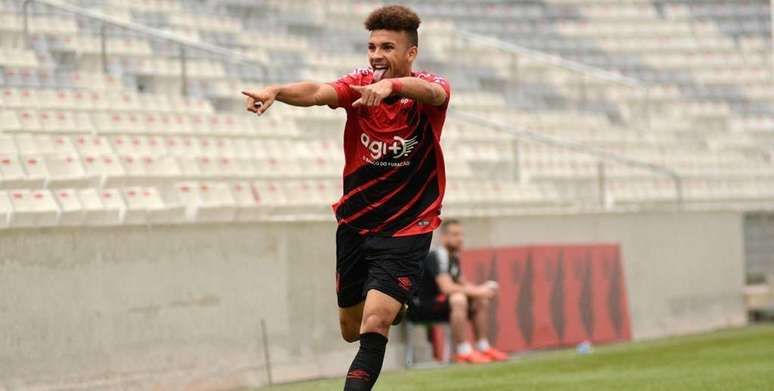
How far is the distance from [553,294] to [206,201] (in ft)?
14.6

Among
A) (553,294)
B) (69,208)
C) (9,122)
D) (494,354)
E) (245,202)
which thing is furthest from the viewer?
(553,294)

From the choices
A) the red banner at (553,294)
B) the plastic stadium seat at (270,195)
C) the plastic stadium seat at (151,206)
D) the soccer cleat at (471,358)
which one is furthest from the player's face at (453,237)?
the plastic stadium seat at (151,206)

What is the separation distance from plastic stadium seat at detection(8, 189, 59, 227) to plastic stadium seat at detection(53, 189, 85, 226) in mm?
75

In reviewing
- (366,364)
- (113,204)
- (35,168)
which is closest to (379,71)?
(366,364)

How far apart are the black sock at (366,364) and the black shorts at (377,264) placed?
0.26 meters

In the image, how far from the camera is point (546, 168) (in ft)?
61.8

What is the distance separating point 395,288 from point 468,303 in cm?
661

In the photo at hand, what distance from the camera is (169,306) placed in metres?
11.0

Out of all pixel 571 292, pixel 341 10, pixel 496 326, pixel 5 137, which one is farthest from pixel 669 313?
pixel 5 137

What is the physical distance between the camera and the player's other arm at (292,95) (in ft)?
20.7

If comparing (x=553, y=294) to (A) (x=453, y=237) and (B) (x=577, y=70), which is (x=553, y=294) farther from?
(B) (x=577, y=70)

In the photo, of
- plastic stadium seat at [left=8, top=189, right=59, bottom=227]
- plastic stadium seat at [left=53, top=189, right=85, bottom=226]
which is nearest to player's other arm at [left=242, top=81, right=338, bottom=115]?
plastic stadium seat at [left=8, top=189, right=59, bottom=227]

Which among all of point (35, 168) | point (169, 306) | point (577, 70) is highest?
point (577, 70)

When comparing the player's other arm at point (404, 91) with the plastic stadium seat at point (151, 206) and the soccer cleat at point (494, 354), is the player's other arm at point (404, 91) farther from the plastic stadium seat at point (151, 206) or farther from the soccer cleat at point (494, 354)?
the soccer cleat at point (494, 354)
